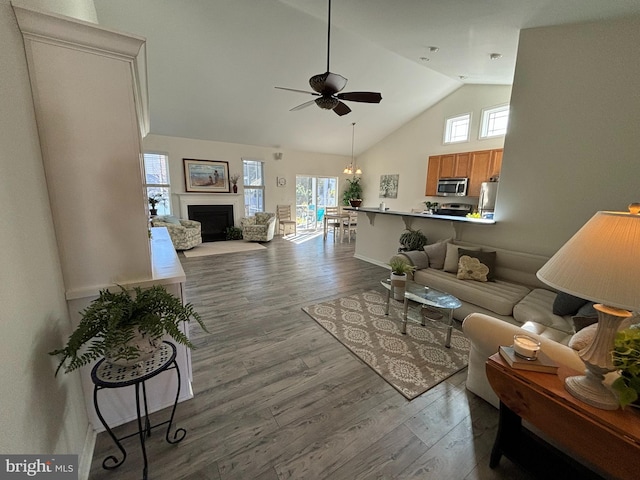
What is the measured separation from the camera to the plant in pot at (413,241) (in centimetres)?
395

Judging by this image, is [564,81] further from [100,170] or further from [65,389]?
[65,389]

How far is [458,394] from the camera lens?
1.85m

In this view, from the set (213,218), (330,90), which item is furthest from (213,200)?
(330,90)

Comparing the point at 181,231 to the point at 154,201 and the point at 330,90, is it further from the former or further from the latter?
the point at 330,90

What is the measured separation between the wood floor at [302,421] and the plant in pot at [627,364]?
2.56ft

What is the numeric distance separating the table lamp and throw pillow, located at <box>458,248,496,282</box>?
2017 millimetres

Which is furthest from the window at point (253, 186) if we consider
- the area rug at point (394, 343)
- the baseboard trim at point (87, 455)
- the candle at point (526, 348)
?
the candle at point (526, 348)

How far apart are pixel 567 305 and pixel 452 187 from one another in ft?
15.3

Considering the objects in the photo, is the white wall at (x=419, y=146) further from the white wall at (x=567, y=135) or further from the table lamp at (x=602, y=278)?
the table lamp at (x=602, y=278)

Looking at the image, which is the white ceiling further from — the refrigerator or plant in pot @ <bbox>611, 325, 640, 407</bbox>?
plant in pot @ <bbox>611, 325, 640, 407</bbox>

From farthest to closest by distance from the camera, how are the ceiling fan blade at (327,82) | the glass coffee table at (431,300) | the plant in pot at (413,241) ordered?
the plant in pot at (413,241) → the ceiling fan blade at (327,82) → the glass coffee table at (431,300)

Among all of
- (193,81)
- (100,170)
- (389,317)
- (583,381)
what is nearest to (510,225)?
(389,317)

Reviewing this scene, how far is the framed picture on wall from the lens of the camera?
669 cm

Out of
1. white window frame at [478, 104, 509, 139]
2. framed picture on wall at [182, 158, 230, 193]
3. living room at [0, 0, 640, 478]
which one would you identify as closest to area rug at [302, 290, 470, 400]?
living room at [0, 0, 640, 478]
